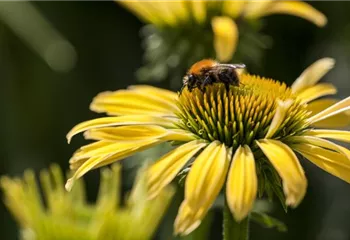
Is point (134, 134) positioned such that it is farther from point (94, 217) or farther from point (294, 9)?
point (294, 9)

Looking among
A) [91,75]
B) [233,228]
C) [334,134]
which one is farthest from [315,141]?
[91,75]

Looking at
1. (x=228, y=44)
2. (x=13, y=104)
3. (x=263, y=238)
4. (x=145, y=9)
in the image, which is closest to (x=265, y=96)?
(x=228, y=44)

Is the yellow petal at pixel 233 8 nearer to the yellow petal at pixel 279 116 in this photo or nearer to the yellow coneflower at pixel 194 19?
the yellow coneflower at pixel 194 19

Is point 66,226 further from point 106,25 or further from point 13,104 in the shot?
point 106,25

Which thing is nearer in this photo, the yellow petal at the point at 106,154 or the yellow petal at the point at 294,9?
the yellow petal at the point at 106,154

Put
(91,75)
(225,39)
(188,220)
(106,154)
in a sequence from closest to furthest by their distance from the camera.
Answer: (188,220), (106,154), (225,39), (91,75)

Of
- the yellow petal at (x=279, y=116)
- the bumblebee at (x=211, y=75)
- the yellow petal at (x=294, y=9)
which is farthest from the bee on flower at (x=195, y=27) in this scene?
the yellow petal at (x=279, y=116)
